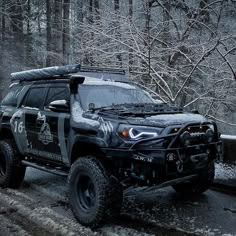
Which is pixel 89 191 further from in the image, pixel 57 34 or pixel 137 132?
pixel 57 34

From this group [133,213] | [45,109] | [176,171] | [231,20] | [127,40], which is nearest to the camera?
[176,171]

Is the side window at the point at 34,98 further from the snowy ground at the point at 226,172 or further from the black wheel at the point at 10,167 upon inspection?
the snowy ground at the point at 226,172

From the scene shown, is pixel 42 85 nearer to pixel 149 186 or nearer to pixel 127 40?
pixel 149 186

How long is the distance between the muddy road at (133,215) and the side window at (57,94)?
1630mm

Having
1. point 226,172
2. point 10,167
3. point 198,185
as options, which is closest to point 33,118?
point 10,167

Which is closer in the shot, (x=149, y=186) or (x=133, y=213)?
(x=149, y=186)

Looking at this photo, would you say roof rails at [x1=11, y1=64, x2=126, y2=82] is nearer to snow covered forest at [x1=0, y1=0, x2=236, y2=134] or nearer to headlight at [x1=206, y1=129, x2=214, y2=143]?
headlight at [x1=206, y1=129, x2=214, y2=143]

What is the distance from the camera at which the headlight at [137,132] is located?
481cm

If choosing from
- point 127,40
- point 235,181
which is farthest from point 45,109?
point 127,40

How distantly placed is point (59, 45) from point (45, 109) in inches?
647

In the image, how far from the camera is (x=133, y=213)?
579 cm

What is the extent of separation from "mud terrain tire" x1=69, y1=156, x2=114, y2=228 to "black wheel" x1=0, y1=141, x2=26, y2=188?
6.46ft

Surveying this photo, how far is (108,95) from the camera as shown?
618 cm

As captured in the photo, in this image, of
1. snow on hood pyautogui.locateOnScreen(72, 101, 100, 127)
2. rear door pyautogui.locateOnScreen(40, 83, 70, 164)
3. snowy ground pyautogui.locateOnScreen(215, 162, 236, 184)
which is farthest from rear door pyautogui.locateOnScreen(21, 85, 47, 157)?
snowy ground pyautogui.locateOnScreen(215, 162, 236, 184)
